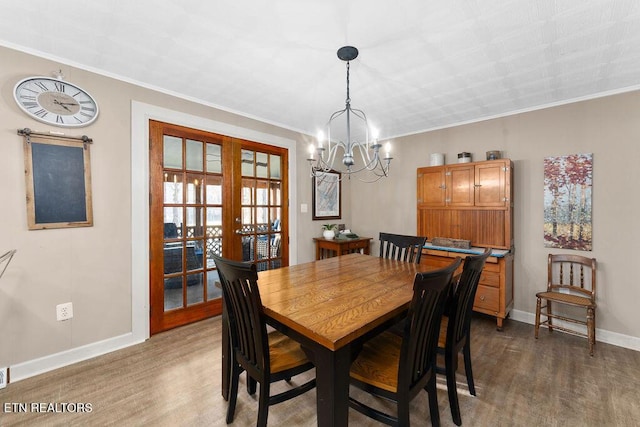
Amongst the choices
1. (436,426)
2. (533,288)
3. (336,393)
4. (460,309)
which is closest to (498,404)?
(436,426)

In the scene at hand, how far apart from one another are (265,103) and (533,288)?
3.56 m

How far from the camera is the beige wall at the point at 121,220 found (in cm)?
197

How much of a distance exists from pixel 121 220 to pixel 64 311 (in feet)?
2.62

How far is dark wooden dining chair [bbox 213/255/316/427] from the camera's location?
4.31 ft

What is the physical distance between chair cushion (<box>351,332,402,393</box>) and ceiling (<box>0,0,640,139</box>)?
1924 mm

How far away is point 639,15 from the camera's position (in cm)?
158

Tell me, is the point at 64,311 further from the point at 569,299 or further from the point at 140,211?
the point at 569,299

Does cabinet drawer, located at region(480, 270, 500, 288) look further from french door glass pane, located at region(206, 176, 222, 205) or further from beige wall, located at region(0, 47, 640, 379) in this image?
french door glass pane, located at region(206, 176, 222, 205)

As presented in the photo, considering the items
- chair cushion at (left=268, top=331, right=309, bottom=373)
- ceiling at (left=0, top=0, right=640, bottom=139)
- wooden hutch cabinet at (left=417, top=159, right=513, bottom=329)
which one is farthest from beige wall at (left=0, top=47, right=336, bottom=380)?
wooden hutch cabinet at (left=417, top=159, right=513, bottom=329)

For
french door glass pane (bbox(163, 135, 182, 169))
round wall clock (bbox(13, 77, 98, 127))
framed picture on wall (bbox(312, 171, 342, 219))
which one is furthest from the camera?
framed picture on wall (bbox(312, 171, 342, 219))

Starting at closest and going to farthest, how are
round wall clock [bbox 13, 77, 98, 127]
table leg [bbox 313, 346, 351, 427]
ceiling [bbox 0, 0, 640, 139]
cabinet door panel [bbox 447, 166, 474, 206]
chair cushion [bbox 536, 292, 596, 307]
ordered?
table leg [bbox 313, 346, 351, 427] < ceiling [bbox 0, 0, 640, 139] < round wall clock [bbox 13, 77, 98, 127] < chair cushion [bbox 536, 292, 596, 307] < cabinet door panel [bbox 447, 166, 474, 206]

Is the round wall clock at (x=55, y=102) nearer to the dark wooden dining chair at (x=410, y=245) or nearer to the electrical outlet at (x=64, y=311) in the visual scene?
the electrical outlet at (x=64, y=311)

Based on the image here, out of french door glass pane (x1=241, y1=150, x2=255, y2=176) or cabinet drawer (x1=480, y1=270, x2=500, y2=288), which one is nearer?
cabinet drawer (x1=480, y1=270, x2=500, y2=288)

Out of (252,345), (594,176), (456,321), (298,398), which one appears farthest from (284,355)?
(594,176)
